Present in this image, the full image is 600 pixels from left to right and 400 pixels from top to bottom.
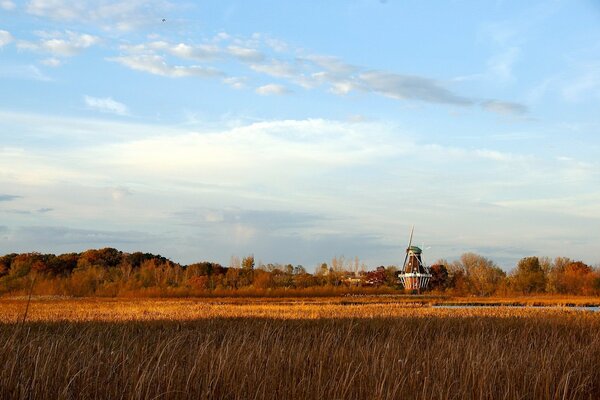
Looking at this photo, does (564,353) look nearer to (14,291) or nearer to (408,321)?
(408,321)

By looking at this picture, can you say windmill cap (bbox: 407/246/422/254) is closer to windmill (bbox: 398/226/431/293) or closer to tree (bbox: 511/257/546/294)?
windmill (bbox: 398/226/431/293)

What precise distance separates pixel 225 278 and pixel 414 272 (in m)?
48.0

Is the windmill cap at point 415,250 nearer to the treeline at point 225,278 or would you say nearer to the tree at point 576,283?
the treeline at point 225,278

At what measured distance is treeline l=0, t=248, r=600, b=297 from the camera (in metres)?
47.5

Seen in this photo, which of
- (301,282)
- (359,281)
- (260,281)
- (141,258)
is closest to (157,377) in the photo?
(260,281)

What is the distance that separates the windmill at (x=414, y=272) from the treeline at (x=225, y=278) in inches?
151

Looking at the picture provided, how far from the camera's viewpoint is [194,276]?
58125 millimetres

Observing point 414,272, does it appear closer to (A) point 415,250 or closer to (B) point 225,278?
(A) point 415,250

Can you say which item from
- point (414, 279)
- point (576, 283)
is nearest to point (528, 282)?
point (576, 283)

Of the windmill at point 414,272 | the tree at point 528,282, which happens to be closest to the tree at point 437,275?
the windmill at point 414,272

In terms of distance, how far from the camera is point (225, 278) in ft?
180

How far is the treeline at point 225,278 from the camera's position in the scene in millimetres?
47469

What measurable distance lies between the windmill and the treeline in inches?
151

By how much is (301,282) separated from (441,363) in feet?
164
